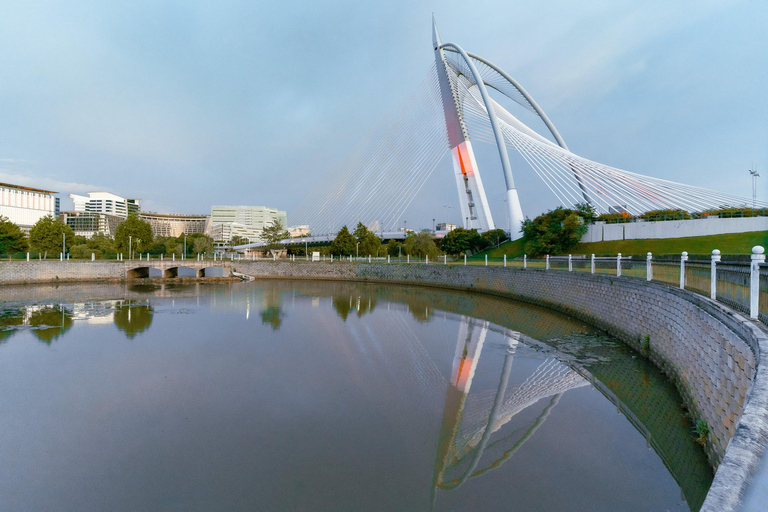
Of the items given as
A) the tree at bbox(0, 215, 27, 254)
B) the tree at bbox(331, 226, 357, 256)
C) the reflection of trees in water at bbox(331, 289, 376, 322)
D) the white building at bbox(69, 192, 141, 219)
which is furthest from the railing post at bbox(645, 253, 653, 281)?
the white building at bbox(69, 192, 141, 219)

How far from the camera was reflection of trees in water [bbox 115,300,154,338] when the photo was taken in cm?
1398

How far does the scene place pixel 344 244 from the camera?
42.8 meters

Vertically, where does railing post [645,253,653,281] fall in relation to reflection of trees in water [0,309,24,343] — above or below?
above

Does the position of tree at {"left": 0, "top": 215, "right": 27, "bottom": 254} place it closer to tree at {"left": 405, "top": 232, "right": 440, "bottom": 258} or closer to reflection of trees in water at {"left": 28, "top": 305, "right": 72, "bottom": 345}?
reflection of trees in water at {"left": 28, "top": 305, "right": 72, "bottom": 345}

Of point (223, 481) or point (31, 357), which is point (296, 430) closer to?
point (223, 481)

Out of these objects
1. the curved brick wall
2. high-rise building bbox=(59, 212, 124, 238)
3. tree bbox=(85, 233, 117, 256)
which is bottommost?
the curved brick wall

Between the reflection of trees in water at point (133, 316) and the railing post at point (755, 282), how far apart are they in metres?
14.8

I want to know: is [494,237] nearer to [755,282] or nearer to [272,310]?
[272,310]

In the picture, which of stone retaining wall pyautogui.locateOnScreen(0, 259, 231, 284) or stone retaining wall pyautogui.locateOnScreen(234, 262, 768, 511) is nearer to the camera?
stone retaining wall pyautogui.locateOnScreen(234, 262, 768, 511)

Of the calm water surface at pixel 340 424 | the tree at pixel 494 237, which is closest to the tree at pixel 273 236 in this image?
the tree at pixel 494 237

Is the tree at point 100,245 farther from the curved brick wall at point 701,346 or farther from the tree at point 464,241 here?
the curved brick wall at point 701,346

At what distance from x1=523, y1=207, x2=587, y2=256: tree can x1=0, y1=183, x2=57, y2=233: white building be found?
92.2m

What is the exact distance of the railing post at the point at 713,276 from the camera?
6777 millimetres

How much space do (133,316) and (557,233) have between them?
24785 mm
